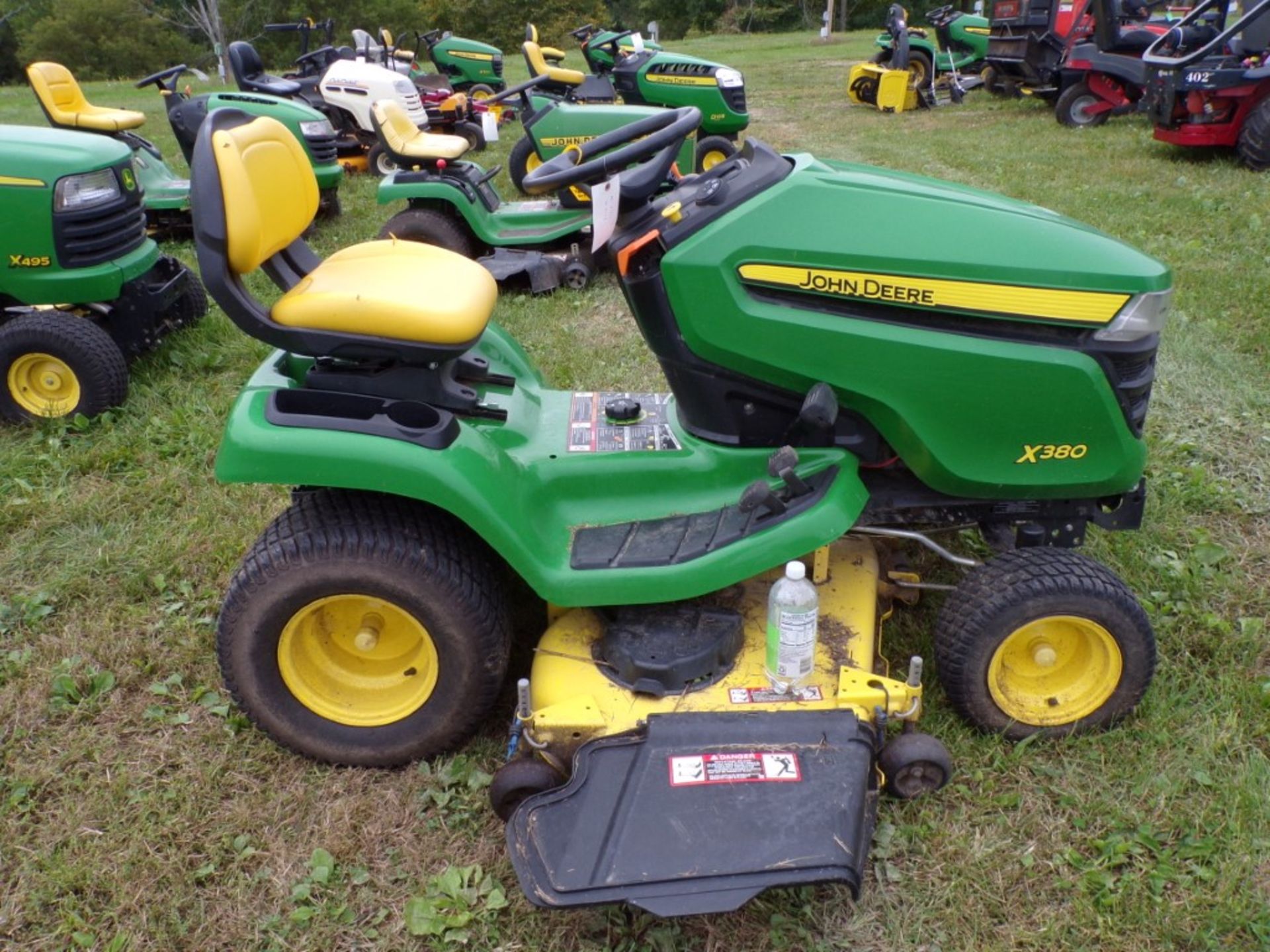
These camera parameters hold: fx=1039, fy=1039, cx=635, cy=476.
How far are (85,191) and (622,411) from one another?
272 cm

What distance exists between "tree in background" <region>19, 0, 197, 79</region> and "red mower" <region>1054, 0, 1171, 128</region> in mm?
30465

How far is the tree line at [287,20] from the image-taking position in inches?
1209

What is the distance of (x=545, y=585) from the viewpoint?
2.24m

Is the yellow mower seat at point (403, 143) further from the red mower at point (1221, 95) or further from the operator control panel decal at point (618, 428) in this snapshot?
the red mower at point (1221, 95)

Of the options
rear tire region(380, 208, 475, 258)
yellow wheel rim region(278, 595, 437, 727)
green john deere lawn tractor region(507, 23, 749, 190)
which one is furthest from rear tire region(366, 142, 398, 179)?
yellow wheel rim region(278, 595, 437, 727)

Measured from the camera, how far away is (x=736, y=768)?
203 cm

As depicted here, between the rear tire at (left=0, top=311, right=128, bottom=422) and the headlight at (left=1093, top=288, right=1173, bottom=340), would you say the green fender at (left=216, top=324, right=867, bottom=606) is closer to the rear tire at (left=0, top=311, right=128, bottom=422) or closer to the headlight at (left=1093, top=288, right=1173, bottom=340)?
the headlight at (left=1093, top=288, right=1173, bottom=340)

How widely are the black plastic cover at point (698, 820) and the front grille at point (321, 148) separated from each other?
19.0 feet

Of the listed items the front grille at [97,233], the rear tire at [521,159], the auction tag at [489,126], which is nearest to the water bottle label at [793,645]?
the front grille at [97,233]

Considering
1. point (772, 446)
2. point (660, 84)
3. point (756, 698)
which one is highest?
point (772, 446)

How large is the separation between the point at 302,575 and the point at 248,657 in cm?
24

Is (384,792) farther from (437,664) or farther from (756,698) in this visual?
(756,698)

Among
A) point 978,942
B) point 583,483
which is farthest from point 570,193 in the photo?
point 978,942

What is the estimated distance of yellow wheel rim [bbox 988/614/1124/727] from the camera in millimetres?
2377
